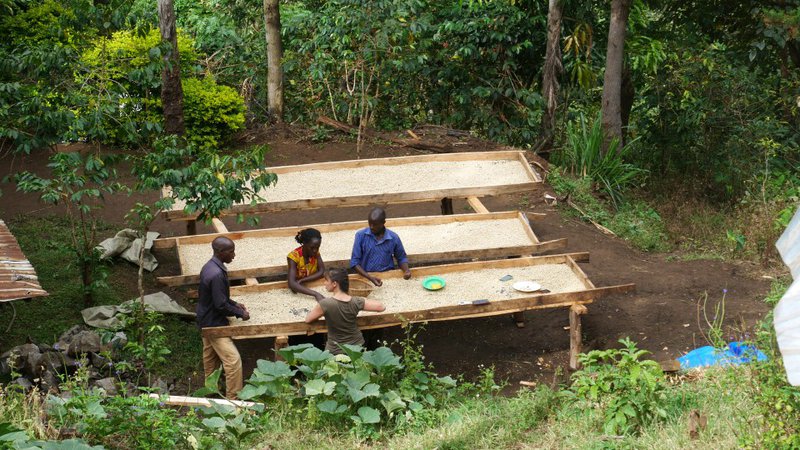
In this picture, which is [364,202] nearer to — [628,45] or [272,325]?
[272,325]

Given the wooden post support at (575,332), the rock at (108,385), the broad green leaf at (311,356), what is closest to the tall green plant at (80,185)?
the rock at (108,385)

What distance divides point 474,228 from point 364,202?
1205mm

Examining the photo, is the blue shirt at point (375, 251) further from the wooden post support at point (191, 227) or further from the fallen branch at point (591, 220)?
the fallen branch at point (591, 220)

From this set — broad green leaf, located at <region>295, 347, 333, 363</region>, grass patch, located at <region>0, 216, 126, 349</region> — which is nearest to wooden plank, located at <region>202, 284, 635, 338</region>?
broad green leaf, located at <region>295, 347, 333, 363</region>

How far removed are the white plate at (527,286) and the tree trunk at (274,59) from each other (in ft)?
21.9

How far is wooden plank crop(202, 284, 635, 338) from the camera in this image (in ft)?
23.5

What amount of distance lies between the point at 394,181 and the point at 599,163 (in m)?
3.37

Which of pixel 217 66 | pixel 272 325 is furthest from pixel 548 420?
pixel 217 66

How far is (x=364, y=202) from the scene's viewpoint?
380 inches

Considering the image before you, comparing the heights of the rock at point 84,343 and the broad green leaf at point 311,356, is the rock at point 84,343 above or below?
below

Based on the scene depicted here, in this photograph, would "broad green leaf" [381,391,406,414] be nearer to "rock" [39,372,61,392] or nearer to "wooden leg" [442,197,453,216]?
"rock" [39,372,61,392]

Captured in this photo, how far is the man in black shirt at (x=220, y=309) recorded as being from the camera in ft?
23.1

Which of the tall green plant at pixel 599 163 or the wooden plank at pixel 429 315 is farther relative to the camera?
the tall green plant at pixel 599 163

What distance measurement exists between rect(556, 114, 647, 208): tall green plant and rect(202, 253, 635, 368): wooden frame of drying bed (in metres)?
3.55
